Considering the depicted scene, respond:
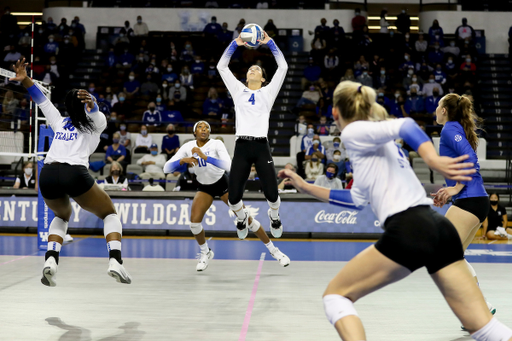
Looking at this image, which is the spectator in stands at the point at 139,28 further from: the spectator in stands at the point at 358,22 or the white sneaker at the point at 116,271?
the white sneaker at the point at 116,271

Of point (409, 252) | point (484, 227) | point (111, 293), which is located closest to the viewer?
point (409, 252)

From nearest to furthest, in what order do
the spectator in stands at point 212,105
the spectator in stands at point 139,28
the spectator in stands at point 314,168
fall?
the spectator in stands at point 314,168 < the spectator in stands at point 212,105 < the spectator in stands at point 139,28

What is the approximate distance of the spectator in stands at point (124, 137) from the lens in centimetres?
1609

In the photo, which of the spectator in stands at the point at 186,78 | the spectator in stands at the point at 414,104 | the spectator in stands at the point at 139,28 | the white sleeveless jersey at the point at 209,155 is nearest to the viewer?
the white sleeveless jersey at the point at 209,155

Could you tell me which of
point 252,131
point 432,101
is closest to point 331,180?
point 252,131

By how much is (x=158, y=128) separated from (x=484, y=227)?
10.1 m

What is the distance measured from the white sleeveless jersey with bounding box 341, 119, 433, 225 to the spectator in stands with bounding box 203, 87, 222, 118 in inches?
579

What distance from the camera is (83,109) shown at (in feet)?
16.7

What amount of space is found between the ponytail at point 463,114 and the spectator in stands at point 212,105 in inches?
519

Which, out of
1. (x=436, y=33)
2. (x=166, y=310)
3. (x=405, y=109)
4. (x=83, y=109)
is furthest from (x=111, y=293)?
(x=436, y=33)

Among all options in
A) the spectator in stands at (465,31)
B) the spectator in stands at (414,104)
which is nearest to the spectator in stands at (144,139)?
the spectator in stands at (414,104)

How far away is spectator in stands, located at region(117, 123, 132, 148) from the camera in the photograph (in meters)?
16.1

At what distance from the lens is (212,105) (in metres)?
17.5

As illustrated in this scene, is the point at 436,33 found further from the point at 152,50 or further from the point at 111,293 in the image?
the point at 111,293
